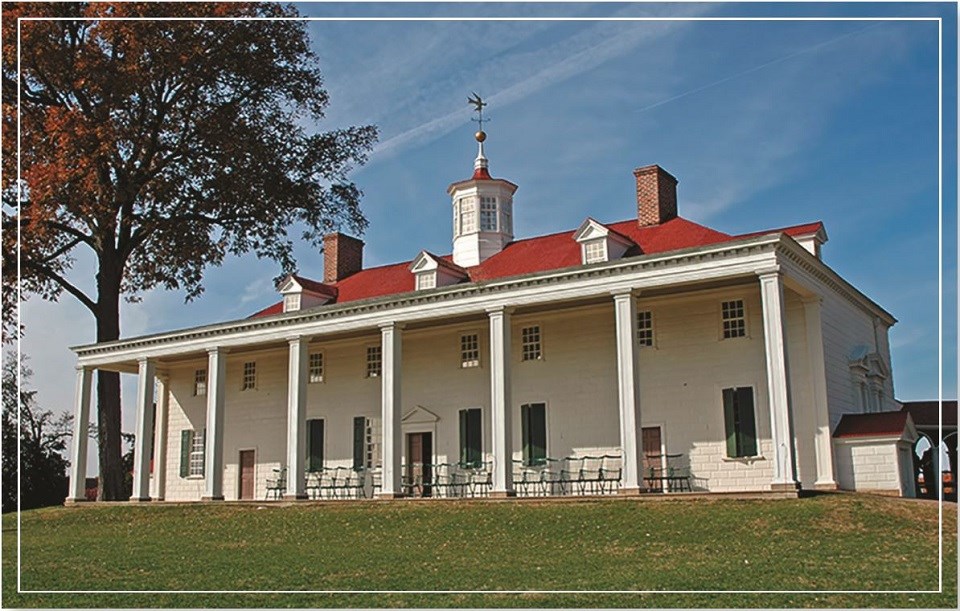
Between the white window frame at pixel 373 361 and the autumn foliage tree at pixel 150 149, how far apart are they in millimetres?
4667

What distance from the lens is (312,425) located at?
3042cm

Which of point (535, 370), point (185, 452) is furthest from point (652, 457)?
point (185, 452)

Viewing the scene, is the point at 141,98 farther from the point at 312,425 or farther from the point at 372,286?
the point at 312,425

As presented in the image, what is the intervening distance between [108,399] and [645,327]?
16505mm

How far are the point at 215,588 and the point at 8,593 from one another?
289 cm

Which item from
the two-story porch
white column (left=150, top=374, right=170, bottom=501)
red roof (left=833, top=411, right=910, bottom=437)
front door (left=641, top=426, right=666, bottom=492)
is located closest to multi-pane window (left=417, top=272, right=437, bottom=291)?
the two-story porch

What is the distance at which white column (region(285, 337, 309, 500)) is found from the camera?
2675cm

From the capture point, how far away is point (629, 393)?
70.9 feet

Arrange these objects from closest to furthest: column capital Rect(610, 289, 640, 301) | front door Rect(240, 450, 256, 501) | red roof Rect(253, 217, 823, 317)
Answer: column capital Rect(610, 289, 640, 301) → red roof Rect(253, 217, 823, 317) → front door Rect(240, 450, 256, 501)

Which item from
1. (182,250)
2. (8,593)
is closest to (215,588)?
(8,593)

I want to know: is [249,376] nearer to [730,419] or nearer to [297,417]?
[297,417]

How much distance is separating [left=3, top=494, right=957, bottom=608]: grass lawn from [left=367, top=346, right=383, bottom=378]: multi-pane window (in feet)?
22.7

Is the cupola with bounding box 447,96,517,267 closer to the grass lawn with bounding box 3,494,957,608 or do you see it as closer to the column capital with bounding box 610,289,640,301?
the column capital with bounding box 610,289,640,301

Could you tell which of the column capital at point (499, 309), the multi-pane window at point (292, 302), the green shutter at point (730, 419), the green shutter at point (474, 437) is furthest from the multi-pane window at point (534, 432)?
the multi-pane window at point (292, 302)
